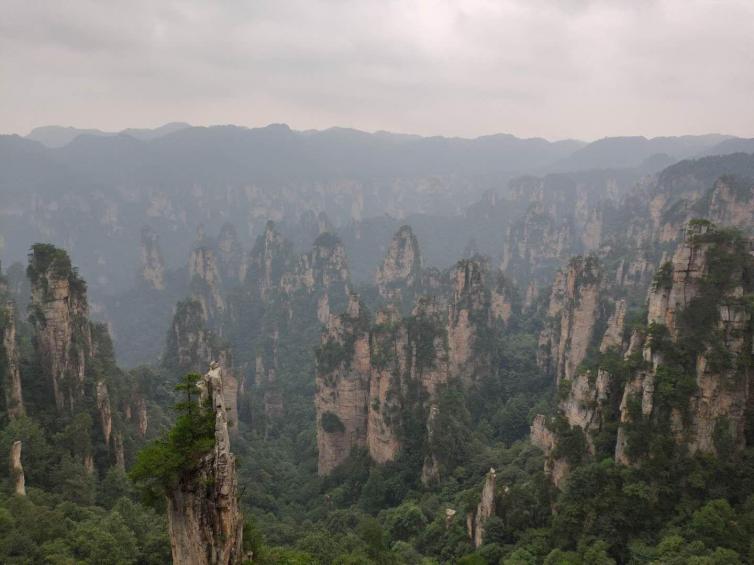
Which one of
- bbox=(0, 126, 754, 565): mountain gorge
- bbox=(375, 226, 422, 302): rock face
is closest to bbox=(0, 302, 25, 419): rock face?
bbox=(0, 126, 754, 565): mountain gorge

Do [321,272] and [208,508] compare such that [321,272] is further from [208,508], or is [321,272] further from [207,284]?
[208,508]

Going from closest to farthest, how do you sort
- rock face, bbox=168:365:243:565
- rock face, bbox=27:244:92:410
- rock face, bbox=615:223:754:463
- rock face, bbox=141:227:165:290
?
rock face, bbox=168:365:243:565, rock face, bbox=615:223:754:463, rock face, bbox=27:244:92:410, rock face, bbox=141:227:165:290

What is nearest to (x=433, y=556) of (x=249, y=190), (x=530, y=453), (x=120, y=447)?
(x=530, y=453)

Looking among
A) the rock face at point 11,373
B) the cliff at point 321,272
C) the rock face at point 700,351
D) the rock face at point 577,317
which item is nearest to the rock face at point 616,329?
the rock face at point 577,317

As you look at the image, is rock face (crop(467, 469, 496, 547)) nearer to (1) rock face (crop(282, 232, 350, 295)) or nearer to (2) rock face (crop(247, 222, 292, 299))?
(1) rock face (crop(282, 232, 350, 295))

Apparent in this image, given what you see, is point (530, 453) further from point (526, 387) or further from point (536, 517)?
point (526, 387)
